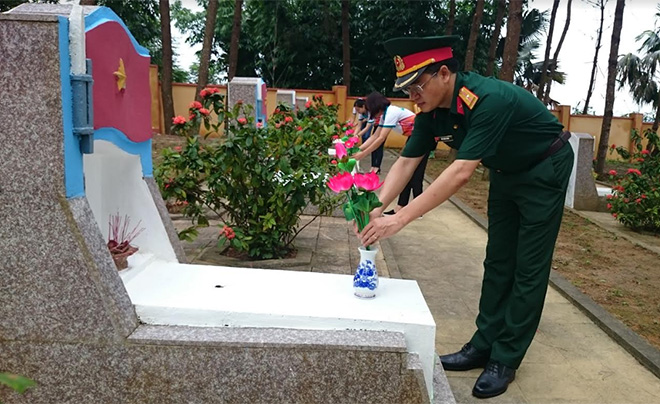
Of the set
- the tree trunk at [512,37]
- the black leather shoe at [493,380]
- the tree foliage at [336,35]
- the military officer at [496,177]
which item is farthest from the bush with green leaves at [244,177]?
the tree foliage at [336,35]

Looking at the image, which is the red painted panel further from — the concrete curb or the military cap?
the concrete curb

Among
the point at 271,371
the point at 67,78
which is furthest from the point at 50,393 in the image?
the point at 67,78

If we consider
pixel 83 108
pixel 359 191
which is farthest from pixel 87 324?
pixel 359 191

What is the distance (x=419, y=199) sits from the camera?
208 centimetres

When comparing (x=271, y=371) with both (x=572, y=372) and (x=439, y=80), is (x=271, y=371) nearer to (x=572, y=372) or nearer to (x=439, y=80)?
(x=439, y=80)

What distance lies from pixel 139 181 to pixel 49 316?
3.29 feet

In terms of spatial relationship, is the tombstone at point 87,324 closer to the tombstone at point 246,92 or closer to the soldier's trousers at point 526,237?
the soldier's trousers at point 526,237

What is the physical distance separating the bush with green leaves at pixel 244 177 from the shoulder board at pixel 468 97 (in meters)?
1.99

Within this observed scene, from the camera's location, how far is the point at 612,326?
334cm

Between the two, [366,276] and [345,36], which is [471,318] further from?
[345,36]

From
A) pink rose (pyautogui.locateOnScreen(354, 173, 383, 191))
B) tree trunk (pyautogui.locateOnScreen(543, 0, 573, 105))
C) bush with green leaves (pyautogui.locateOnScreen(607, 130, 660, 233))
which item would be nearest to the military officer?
pink rose (pyautogui.locateOnScreen(354, 173, 383, 191))

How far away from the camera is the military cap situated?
2.15 metres

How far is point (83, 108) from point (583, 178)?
7.90 metres

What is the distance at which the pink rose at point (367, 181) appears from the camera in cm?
217
